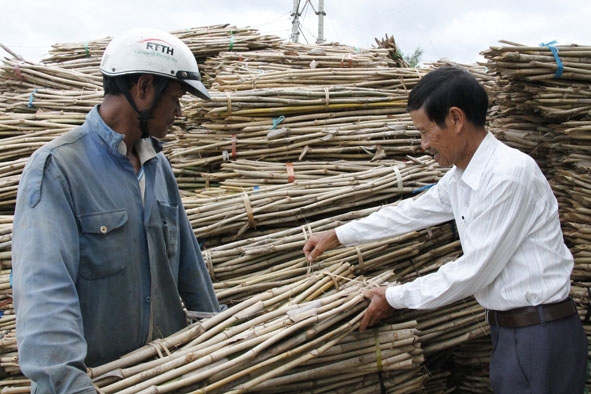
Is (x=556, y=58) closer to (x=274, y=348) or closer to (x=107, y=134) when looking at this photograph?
(x=274, y=348)

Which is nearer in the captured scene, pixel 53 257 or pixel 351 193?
pixel 53 257

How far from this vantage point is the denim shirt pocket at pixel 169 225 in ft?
7.14

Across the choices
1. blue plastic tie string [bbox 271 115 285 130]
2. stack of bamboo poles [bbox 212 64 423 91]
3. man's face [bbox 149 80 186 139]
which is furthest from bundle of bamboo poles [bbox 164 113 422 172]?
man's face [bbox 149 80 186 139]

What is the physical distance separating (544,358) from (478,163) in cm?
78

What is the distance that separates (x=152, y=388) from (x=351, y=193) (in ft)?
5.50

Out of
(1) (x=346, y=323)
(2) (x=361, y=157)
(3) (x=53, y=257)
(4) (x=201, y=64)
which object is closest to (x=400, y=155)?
(2) (x=361, y=157)

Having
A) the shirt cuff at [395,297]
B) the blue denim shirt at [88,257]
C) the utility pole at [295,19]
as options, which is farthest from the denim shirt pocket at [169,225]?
the utility pole at [295,19]

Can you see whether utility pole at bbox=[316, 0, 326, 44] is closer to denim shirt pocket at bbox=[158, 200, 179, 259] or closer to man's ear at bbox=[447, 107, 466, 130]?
man's ear at bbox=[447, 107, 466, 130]

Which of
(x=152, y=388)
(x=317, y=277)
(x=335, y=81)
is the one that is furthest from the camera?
(x=335, y=81)

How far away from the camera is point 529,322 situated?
7.07ft

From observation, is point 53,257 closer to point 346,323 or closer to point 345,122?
point 346,323

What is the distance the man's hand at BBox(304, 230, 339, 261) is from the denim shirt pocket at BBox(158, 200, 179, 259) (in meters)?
0.76

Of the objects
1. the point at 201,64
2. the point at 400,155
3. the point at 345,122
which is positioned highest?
the point at 201,64

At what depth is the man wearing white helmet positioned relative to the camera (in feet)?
5.49
